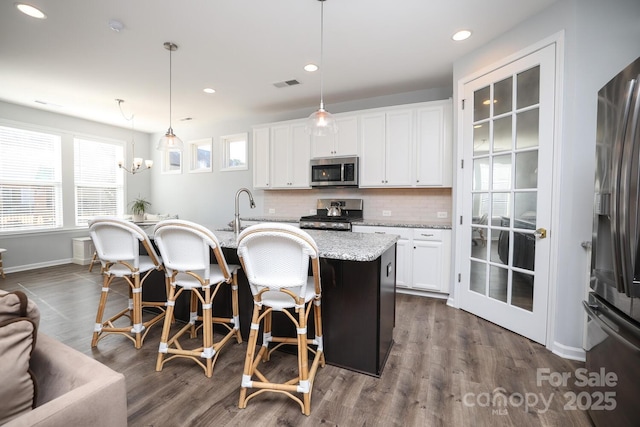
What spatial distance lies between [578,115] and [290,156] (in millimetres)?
3412

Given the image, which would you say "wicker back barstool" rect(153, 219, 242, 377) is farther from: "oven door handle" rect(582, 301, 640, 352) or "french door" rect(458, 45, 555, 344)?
"french door" rect(458, 45, 555, 344)

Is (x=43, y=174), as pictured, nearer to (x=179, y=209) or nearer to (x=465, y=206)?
(x=179, y=209)

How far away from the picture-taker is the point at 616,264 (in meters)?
1.25

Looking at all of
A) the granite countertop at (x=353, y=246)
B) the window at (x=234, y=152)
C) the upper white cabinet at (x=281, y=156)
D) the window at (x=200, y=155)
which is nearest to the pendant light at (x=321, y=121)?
the granite countertop at (x=353, y=246)

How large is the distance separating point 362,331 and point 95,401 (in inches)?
58.2

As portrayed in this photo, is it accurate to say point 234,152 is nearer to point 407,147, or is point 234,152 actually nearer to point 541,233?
point 407,147

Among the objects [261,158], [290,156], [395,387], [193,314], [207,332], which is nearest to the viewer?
[395,387]

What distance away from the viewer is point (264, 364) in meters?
2.06

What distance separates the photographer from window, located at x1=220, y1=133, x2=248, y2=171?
214 inches

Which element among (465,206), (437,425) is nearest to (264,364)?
(437,425)

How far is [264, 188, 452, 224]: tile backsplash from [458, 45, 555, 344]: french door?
913 mm

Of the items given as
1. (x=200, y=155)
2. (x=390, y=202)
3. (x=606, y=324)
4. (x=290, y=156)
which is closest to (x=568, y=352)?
(x=606, y=324)

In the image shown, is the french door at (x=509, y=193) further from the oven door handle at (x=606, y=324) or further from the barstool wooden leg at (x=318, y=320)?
the barstool wooden leg at (x=318, y=320)

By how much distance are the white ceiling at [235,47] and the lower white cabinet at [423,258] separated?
76.2 inches
